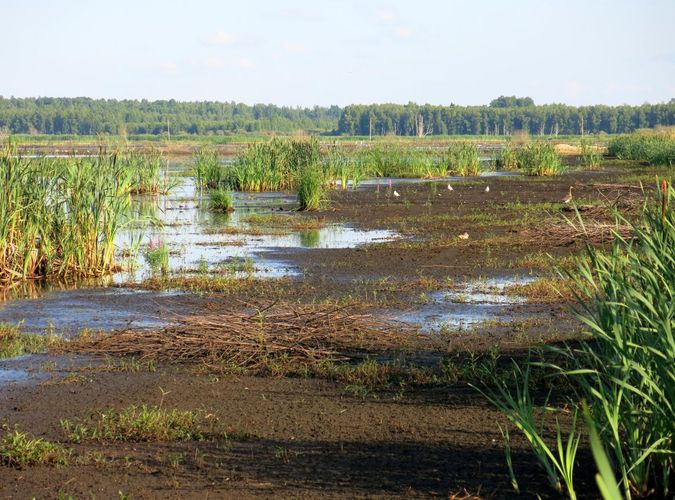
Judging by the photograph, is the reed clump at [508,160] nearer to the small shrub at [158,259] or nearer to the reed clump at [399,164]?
the reed clump at [399,164]

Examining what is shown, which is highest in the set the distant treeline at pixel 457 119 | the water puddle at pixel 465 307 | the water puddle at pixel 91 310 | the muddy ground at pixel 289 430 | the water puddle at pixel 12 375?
the distant treeline at pixel 457 119

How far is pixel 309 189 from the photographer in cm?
2559

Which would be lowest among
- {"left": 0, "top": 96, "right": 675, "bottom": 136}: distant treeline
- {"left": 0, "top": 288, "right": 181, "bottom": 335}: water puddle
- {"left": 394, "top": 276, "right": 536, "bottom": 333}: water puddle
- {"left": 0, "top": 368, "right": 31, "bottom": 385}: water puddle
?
{"left": 0, "top": 288, "right": 181, "bottom": 335}: water puddle

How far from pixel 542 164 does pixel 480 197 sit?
1238 centimetres

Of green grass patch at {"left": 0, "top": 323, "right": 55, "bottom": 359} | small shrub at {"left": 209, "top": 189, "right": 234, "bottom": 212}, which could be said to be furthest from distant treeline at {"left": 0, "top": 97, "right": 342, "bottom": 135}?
green grass patch at {"left": 0, "top": 323, "right": 55, "bottom": 359}

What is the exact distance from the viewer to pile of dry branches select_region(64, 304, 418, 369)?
8.75 meters

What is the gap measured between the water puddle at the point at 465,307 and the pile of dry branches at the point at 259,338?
849mm

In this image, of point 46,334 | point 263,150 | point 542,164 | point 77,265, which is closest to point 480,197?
point 263,150

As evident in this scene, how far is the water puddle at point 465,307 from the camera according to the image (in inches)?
412

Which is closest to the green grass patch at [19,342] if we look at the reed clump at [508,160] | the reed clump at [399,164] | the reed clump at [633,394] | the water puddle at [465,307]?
the water puddle at [465,307]

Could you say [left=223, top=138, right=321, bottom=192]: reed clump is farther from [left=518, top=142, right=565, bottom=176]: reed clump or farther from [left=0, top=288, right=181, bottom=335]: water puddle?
[left=0, top=288, right=181, bottom=335]: water puddle

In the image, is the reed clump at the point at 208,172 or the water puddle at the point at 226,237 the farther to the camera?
the reed clump at the point at 208,172

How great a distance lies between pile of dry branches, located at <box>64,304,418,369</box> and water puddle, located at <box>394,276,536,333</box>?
85 cm

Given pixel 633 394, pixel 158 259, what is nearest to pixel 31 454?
pixel 633 394
